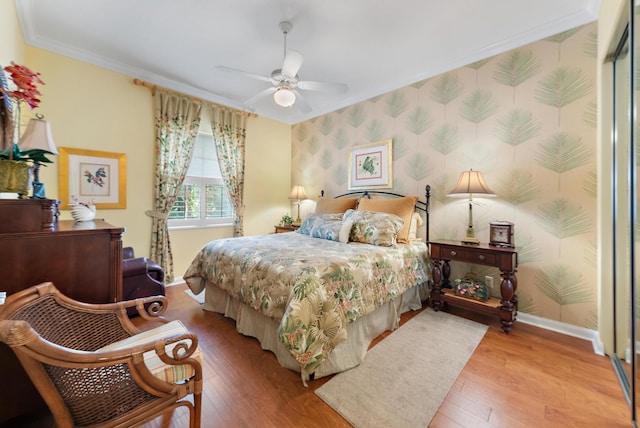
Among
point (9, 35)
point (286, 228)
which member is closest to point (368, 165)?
point (286, 228)

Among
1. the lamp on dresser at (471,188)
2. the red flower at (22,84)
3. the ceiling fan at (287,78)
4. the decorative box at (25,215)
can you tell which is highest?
the ceiling fan at (287,78)

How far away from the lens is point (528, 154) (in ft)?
8.39

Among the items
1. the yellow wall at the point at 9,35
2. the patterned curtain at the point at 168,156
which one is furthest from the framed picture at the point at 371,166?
the yellow wall at the point at 9,35

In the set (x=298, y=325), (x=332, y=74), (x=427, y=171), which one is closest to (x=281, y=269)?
(x=298, y=325)

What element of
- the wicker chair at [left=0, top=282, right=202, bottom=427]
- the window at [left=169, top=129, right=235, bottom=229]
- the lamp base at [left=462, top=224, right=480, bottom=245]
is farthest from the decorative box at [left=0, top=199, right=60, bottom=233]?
the lamp base at [left=462, top=224, right=480, bottom=245]

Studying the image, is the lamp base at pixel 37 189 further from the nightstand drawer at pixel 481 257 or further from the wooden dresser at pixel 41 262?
the nightstand drawer at pixel 481 257

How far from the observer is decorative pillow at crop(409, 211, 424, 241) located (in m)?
3.07

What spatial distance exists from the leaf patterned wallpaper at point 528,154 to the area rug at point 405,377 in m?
0.92

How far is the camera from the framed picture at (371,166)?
12.0 feet

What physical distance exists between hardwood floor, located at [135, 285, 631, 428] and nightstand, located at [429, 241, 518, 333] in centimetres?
26

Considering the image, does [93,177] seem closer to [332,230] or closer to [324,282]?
[332,230]

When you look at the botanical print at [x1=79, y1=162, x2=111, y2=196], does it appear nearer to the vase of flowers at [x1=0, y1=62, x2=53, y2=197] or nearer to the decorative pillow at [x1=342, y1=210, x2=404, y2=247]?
the vase of flowers at [x1=0, y1=62, x2=53, y2=197]

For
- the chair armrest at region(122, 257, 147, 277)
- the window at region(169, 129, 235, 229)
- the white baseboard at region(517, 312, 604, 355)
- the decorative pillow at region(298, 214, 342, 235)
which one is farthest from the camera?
the window at region(169, 129, 235, 229)

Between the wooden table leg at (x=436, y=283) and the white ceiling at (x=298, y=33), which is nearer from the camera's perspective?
the white ceiling at (x=298, y=33)
